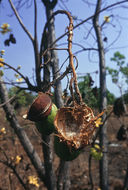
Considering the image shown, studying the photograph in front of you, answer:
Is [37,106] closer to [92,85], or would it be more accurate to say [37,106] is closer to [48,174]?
[48,174]

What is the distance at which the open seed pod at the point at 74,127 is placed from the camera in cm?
97

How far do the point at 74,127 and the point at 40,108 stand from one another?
225 millimetres

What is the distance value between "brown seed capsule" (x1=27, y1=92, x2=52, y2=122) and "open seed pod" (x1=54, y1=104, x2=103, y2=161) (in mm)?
101

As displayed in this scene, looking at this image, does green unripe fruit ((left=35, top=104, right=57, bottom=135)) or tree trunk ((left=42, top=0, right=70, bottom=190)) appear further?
tree trunk ((left=42, top=0, right=70, bottom=190))

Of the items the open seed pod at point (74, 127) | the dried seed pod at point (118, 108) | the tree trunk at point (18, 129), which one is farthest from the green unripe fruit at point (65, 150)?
the dried seed pod at point (118, 108)

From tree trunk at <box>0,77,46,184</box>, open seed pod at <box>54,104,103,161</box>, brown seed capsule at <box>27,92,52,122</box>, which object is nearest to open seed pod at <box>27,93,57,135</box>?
brown seed capsule at <box>27,92,52,122</box>

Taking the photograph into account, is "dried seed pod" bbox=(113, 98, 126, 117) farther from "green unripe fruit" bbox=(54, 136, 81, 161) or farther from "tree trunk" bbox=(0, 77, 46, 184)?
"green unripe fruit" bbox=(54, 136, 81, 161)

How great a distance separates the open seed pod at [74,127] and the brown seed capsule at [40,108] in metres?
0.10

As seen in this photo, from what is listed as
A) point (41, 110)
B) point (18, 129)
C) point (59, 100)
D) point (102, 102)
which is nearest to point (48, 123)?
point (41, 110)

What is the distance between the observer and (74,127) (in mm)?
1072

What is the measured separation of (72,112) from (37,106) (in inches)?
7.9

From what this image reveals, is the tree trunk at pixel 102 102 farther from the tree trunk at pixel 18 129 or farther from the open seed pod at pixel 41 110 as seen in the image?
the open seed pod at pixel 41 110

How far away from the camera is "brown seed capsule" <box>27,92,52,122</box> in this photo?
1.04 metres

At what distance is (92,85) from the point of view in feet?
10.6
